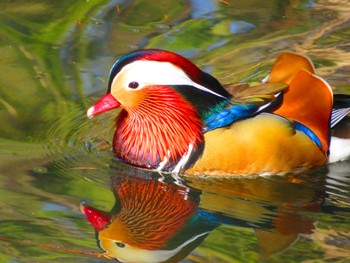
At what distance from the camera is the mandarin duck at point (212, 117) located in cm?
606

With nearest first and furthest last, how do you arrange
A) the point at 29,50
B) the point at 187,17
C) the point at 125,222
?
the point at 125,222
the point at 29,50
the point at 187,17

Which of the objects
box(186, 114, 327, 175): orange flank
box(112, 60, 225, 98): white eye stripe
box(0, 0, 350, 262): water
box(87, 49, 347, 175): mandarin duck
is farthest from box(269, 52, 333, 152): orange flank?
box(112, 60, 225, 98): white eye stripe

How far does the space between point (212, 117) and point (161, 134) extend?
0.36m

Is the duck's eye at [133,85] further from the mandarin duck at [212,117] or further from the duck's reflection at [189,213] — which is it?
the duck's reflection at [189,213]

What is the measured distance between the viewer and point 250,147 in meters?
6.08

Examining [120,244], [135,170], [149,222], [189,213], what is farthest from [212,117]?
[120,244]

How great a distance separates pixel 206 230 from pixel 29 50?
2.72 metres

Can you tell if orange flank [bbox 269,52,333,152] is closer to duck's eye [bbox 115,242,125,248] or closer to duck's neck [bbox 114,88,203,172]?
duck's neck [bbox 114,88,203,172]

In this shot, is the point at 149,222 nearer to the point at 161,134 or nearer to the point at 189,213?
the point at 189,213

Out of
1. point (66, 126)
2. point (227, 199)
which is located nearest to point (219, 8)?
point (66, 126)

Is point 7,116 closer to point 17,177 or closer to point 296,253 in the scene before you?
point 17,177

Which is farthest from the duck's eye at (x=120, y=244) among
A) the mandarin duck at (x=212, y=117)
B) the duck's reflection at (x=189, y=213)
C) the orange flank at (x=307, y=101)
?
the orange flank at (x=307, y=101)

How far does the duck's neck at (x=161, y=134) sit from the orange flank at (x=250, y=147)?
91 mm

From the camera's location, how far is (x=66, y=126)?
22.1 ft
